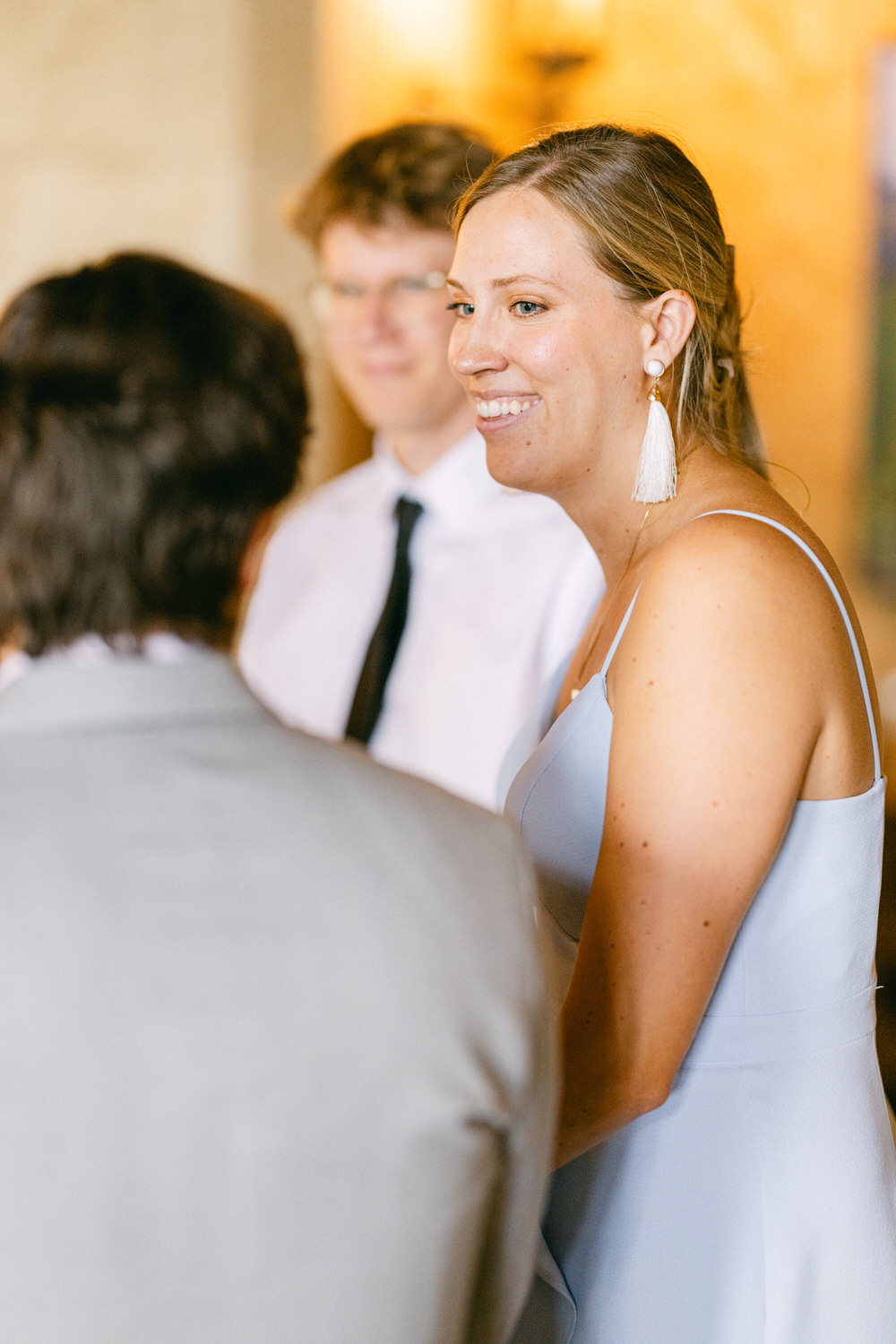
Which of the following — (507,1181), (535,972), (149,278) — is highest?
(149,278)

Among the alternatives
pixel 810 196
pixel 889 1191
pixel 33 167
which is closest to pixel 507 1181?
pixel 889 1191

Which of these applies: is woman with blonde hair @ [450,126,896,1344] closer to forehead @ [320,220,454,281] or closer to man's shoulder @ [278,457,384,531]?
forehead @ [320,220,454,281]

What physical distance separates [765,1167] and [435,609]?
3.82ft

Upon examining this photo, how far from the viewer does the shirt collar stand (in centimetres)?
220

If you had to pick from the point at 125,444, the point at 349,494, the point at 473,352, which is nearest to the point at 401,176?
the point at 349,494

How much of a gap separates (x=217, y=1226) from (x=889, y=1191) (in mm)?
774

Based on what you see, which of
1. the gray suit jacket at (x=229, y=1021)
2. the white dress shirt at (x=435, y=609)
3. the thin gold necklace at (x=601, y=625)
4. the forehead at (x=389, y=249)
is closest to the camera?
the gray suit jacket at (x=229, y=1021)

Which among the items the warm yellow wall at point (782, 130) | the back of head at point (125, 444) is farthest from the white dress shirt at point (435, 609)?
the warm yellow wall at point (782, 130)

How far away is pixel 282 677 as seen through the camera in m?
2.39

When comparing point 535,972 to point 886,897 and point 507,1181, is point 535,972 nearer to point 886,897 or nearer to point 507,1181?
point 507,1181

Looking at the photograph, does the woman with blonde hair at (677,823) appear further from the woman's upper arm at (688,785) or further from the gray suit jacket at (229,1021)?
the gray suit jacket at (229,1021)

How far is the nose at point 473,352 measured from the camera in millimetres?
1246

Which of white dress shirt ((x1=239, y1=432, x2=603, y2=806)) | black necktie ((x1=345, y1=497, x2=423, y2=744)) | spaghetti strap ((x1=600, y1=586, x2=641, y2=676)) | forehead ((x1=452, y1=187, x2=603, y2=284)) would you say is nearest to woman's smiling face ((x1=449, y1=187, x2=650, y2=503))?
forehead ((x1=452, y1=187, x2=603, y2=284))

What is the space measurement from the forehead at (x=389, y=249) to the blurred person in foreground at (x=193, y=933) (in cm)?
143
